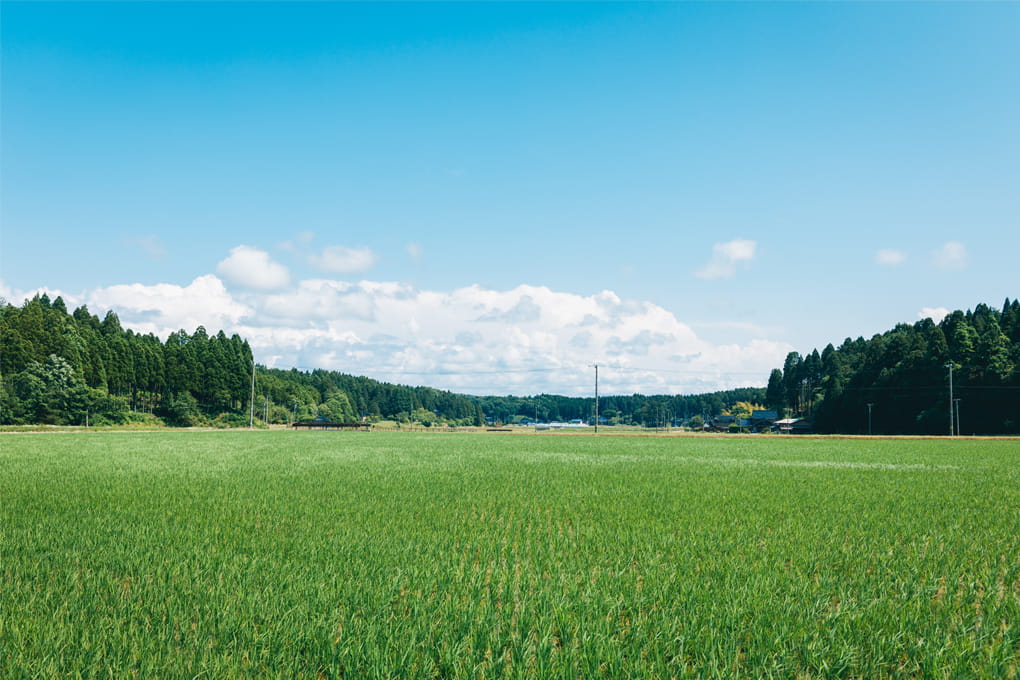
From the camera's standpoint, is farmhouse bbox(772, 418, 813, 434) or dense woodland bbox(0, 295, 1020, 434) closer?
dense woodland bbox(0, 295, 1020, 434)

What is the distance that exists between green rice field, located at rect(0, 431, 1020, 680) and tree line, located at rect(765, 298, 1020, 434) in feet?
267

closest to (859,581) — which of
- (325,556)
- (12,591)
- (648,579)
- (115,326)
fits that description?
(648,579)

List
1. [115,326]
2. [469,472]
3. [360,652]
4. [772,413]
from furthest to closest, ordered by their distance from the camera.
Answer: [772,413], [115,326], [469,472], [360,652]

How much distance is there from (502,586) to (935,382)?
333 ft

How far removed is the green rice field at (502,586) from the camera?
5.13m

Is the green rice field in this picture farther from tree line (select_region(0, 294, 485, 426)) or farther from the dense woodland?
the dense woodland

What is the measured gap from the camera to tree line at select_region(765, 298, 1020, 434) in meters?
82.2

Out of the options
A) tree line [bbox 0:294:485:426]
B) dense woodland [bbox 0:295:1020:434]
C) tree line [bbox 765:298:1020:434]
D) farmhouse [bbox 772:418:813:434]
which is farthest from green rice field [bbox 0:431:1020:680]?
farmhouse [bbox 772:418:813:434]

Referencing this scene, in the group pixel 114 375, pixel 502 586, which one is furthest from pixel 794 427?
pixel 502 586

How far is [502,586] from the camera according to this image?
720cm

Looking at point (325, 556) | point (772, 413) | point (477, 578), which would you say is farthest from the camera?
point (772, 413)

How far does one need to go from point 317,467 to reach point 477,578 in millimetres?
19571

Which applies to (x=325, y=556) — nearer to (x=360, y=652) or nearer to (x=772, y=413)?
(x=360, y=652)

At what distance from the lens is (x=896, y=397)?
95.5 metres
